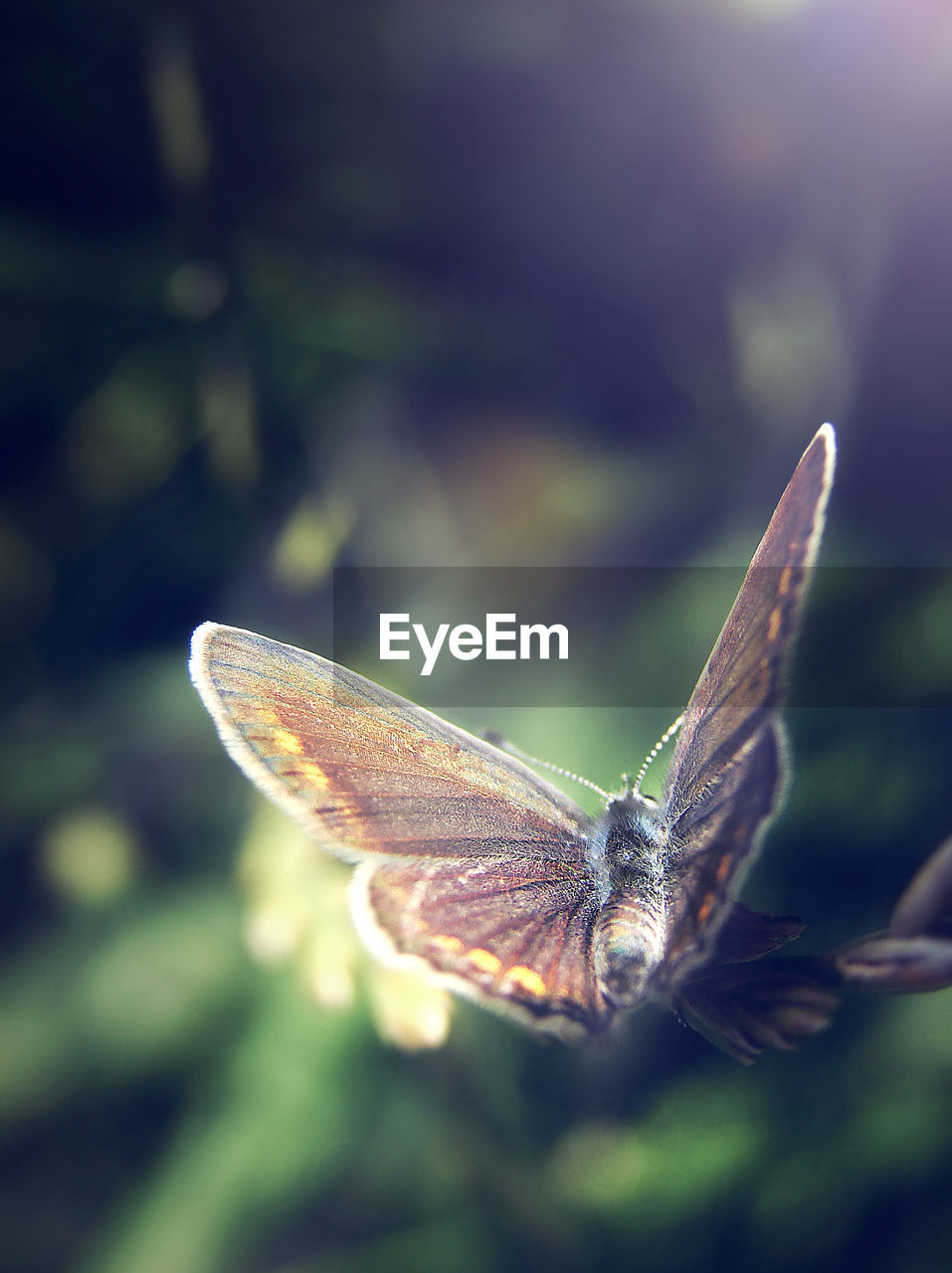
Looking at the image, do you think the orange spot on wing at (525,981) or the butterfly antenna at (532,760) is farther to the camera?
the butterfly antenna at (532,760)

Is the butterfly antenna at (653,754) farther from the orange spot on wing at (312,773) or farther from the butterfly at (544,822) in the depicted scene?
the orange spot on wing at (312,773)

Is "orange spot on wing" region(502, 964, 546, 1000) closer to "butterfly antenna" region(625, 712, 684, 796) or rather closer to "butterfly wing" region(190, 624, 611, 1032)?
"butterfly wing" region(190, 624, 611, 1032)

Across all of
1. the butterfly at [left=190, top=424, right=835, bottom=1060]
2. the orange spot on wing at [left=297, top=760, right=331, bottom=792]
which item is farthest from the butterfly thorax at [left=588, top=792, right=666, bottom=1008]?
the orange spot on wing at [left=297, top=760, right=331, bottom=792]

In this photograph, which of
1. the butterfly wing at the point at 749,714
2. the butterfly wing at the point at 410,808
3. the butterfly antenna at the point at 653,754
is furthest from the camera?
the butterfly antenna at the point at 653,754

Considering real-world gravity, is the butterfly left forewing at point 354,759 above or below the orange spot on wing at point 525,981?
above

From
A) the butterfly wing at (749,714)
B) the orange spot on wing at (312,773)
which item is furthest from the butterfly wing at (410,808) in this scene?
the butterfly wing at (749,714)

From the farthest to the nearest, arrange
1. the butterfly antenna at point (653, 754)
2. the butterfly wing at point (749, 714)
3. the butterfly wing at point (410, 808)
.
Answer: the butterfly antenna at point (653, 754) < the butterfly wing at point (410, 808) < the butterfly wing at point (749, 714)
